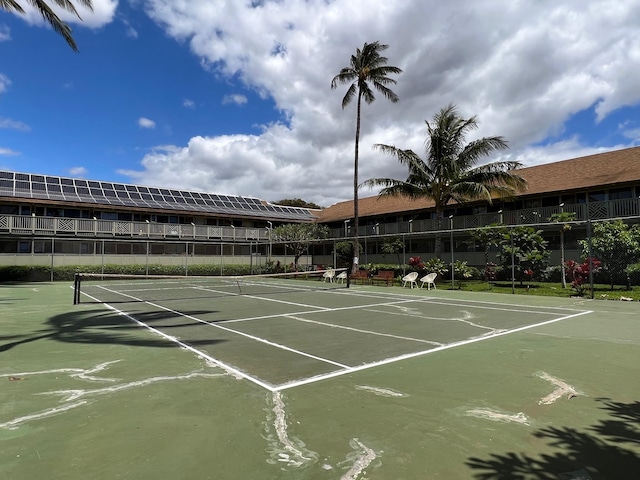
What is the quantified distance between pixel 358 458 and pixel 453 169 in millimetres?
25009

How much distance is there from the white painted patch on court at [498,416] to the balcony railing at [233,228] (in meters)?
23.4

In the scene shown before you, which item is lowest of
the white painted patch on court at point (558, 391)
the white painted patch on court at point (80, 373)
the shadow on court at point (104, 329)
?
the white painted patch on court at point (80, 373)

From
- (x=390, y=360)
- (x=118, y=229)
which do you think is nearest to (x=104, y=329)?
(x=390, y=360)

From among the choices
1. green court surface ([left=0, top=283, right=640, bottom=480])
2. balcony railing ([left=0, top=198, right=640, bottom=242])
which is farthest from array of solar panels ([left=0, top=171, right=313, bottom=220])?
green court surface ([left=0, top=283, right=640, bottom=480])

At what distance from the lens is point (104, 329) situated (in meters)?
9.45

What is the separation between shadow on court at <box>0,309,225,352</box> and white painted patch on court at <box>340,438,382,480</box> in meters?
4.94

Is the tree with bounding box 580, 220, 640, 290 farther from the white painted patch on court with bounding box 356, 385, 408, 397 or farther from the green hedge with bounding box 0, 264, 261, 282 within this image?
the green hedge with bounding box 0, 264, 261, 282

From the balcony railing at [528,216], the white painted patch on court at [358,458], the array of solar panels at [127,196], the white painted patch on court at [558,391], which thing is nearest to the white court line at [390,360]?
the white painted patch on court at [358,458]

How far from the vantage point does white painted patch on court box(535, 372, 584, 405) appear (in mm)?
4734

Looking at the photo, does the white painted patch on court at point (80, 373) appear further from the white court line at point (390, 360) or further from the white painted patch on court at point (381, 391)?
the white painted patch on court at point (381, 391)

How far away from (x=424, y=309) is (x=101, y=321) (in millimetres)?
9282

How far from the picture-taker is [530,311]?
1274 centimetres

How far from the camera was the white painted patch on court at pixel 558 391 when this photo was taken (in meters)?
4.73

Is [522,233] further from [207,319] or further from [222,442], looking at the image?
[222,442]
